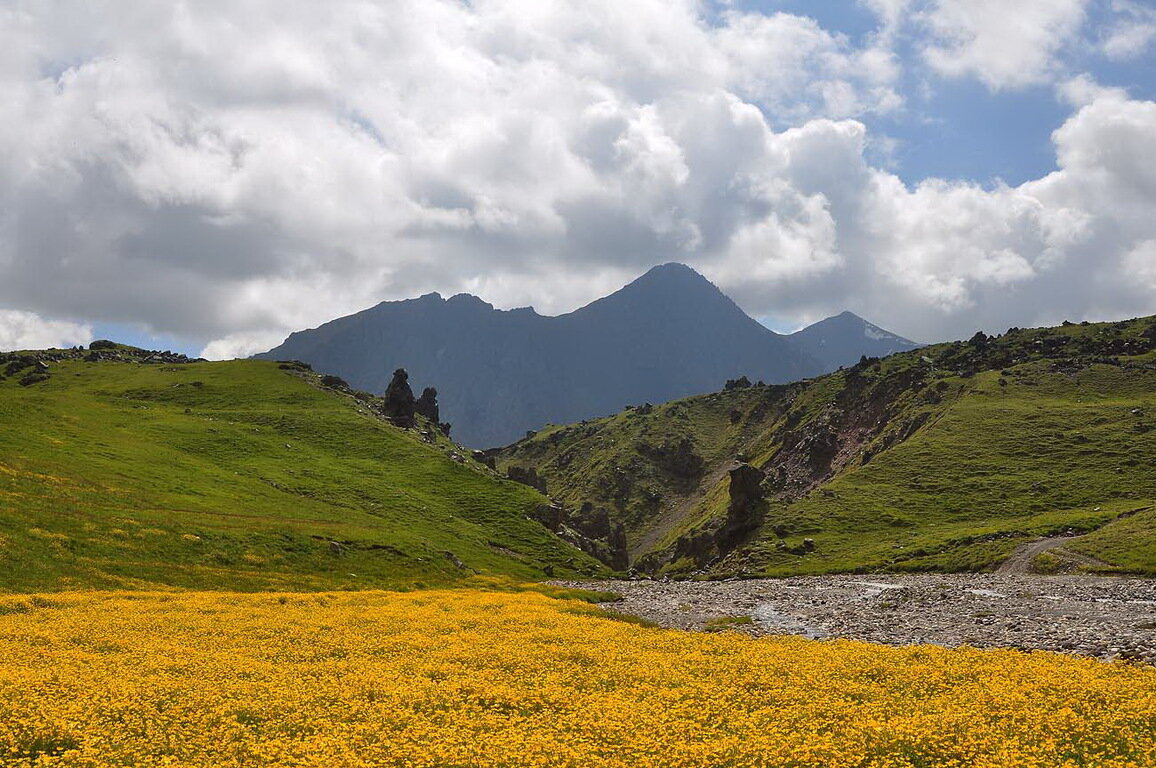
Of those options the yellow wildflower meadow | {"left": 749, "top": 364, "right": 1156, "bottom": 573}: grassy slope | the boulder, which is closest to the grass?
{"left": 749, "top": 364, "right": 1156, "bottom": 573}: grassy slope

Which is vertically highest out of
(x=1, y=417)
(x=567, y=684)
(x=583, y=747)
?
(x=1, y=417)

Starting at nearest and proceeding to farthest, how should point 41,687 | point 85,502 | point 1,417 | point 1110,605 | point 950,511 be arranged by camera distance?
1. point 41,687
2. point 1110,605
3. point 85,502
4. point 1,417
5. point 950,511

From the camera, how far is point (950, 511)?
12544 cm

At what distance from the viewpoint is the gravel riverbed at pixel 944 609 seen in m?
39.3

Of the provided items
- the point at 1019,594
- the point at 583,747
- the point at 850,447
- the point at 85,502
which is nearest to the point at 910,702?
the point at 583,747

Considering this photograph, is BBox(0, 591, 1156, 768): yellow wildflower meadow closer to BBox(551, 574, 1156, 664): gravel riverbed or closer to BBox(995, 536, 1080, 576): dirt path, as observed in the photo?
BBox(551, 574, 1156, 664): gravel riverbed

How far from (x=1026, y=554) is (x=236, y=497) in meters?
104

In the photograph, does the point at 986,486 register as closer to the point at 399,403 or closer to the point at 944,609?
the point at 944,609

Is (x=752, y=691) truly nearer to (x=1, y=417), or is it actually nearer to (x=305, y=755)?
(x=305, y=755)

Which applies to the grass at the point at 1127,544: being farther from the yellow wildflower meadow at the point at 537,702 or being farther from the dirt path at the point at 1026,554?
the yellow wildflower meadow at the point at 537,702

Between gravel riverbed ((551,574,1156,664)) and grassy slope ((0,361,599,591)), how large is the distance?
27.5 metres

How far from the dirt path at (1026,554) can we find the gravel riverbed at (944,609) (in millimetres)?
4046

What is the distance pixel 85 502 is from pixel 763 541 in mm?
103392

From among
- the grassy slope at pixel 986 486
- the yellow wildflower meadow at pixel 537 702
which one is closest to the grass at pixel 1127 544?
the grassy slope at pixel 986 486
